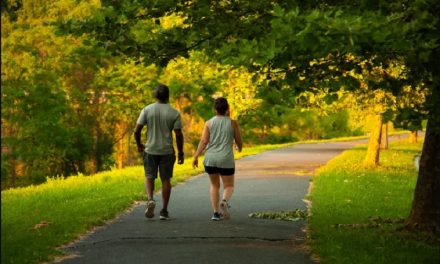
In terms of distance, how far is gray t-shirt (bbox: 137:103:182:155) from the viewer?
9.98 metres

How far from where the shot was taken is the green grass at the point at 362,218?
7.48 meters

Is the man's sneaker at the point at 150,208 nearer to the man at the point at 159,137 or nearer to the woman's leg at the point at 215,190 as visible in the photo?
the man at the point at 159,137

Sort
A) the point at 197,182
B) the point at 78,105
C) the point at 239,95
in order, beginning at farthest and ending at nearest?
the point at 78,105 → the point at 239,95 → the point at 197,182

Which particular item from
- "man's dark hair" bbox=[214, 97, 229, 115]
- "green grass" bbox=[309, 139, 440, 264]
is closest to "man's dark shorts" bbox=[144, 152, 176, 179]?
"man's dark hair" bbox=[214, 97, 229, 115]

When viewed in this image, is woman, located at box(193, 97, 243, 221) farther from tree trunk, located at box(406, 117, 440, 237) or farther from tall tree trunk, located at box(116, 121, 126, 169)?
tall tree trunk, located at box(116, 121, 126, 169)

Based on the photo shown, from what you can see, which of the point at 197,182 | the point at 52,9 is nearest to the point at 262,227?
the point at 197,182

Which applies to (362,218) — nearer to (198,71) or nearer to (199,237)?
(199,237)

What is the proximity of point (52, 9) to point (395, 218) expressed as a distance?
65.1 feet

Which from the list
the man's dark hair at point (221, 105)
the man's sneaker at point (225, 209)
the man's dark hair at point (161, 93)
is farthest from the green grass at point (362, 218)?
the man's dark hair at point (161, 93)

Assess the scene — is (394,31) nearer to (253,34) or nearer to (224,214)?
(253,34)

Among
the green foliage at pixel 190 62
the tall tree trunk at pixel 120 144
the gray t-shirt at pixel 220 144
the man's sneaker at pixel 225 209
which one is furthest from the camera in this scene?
the tall tree trunk at pixel 120 144

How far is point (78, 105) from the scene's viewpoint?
3394 cm

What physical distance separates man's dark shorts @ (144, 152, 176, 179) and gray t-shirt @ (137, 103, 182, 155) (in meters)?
0.08

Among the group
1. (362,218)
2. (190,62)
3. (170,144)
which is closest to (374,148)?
(190,62)
